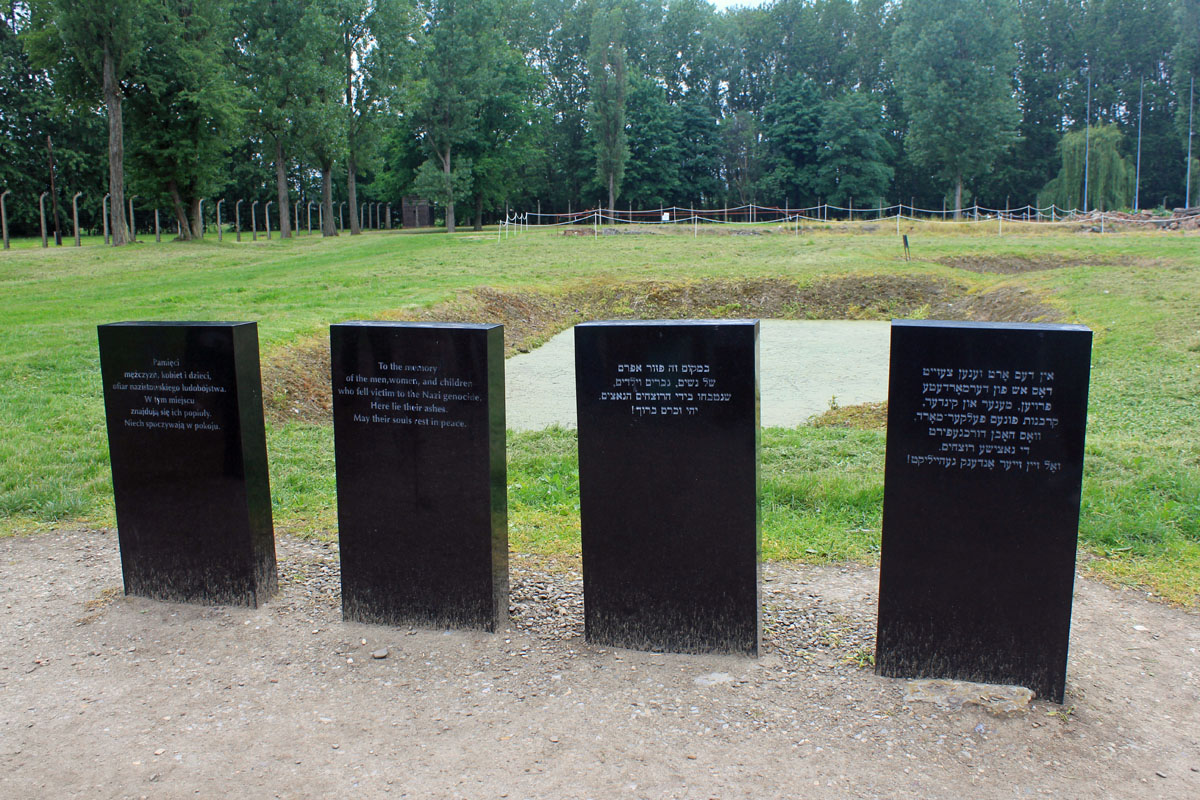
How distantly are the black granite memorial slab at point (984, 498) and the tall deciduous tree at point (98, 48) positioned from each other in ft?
101

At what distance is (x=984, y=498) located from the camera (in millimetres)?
3783

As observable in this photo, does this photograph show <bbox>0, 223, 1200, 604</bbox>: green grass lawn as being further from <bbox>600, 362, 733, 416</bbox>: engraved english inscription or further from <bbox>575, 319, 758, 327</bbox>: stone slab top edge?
<bbox>575, 319, 758, 327</bbox>: stone slab top edge

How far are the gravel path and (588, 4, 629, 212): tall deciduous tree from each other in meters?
37.2

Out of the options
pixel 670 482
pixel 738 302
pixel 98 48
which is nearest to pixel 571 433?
pixel 670 482

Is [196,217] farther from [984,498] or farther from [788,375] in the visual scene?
[984,498]

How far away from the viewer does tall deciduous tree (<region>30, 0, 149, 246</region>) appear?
93.1 feet

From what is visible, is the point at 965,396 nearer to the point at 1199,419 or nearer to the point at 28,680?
the point at 28,680

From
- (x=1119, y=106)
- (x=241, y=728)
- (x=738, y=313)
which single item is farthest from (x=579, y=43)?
(x=241, y=728)

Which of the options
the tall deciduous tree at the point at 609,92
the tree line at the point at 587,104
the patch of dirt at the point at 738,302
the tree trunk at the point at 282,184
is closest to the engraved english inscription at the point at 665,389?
the patch of dirt at the point at 738,302

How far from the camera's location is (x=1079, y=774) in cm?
334

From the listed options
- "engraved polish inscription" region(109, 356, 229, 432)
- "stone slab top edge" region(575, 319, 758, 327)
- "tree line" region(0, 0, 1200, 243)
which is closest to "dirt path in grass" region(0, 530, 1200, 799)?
"engraved polish inscription" region(109, 356, 229, 432)

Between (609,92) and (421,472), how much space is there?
53.2 m

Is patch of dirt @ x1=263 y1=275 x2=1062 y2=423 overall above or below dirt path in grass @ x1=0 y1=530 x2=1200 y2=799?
above

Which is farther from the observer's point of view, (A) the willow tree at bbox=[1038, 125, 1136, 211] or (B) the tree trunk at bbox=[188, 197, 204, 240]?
(A) the willow tree at bbox=[1038, 125, 1136, 211]
